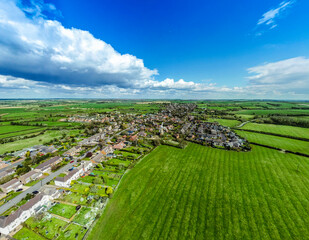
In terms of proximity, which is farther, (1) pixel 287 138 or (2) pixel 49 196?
(1) pixel 287 138

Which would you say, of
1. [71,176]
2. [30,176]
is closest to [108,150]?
[71,176]

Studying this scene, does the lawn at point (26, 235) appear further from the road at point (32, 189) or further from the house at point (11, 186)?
the house at point (11, 186)

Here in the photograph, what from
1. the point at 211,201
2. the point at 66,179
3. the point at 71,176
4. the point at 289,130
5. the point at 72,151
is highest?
the point at 289,130

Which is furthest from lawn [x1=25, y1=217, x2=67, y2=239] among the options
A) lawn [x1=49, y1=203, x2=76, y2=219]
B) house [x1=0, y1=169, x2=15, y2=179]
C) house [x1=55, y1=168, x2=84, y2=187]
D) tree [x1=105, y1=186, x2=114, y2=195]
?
house [x1=0, y1=169, x2=15, y2=179]

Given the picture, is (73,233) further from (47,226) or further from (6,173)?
(6,173)

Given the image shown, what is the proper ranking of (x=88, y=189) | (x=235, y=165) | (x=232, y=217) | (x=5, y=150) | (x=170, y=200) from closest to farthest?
(x=232, y=217)
(x=170, y=200)
(x=88, y=189)
(x=235, y=165)
(x=5, y=150)

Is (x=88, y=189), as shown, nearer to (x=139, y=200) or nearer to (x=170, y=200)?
(x=139, y=200)

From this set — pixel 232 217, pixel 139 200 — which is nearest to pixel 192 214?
pixel 232 217
